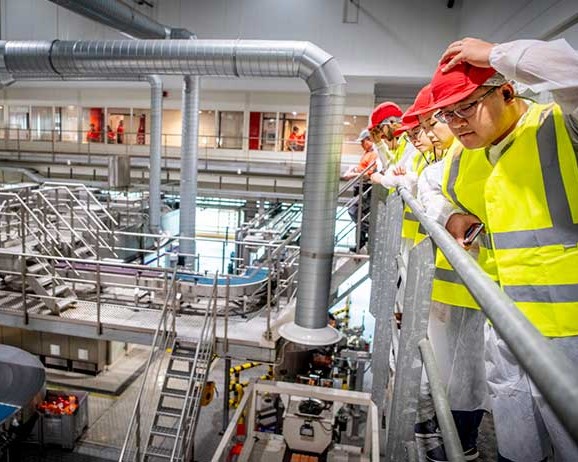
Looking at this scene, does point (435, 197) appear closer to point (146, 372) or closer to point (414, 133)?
point (414, 133)

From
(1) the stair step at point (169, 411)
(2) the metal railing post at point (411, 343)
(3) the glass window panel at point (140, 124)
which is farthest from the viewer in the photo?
(3) the glass window panel at point (140, 124)

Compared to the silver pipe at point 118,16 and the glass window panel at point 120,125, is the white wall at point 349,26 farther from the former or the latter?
the glass window panel at point 120,125

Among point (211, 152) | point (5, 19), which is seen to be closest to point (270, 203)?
point (211, 152)

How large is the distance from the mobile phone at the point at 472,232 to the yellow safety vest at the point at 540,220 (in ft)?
0.84

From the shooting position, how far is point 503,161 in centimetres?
113

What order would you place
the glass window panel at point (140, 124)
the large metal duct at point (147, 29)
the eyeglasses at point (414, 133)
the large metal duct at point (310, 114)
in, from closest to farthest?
the eyeglasses at point (414, 133), the large metal duct at point (310, 114), the large metal duct at point (147, 29), the glass window panel at point (140, 124)

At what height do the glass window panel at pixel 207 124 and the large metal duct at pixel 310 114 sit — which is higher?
the glass window panel at pixel 207 124

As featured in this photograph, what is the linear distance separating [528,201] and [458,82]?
1.28 feet

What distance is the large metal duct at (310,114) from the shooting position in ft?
16.2

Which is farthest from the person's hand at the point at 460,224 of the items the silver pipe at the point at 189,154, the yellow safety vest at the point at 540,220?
the silver pipe at the point at 189,154

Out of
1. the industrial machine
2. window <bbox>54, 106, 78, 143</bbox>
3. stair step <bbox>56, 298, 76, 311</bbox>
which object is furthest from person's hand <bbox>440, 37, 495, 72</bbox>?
window <bbox>54, 106, 78, 143</bbox>

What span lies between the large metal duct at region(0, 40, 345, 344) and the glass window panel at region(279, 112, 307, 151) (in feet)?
24.9

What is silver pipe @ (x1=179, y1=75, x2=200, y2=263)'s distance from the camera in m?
8.73

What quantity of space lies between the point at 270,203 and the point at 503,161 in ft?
38.7
